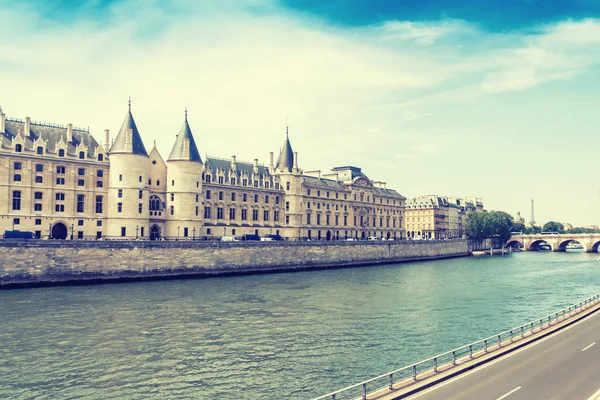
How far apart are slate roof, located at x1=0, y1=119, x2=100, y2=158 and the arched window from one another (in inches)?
442

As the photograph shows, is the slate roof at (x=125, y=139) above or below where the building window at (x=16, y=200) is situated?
above

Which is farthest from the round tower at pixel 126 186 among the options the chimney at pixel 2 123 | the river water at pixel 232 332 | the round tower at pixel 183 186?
the river water at pixel 232 332

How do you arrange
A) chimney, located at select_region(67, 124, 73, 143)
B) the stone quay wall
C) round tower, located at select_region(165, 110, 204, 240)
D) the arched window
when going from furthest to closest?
the arched window → round tower, located at select_region(165, 110, 204, 240) → chimney, located at select_region(67, 124, 73, 143) → the stone quay wall

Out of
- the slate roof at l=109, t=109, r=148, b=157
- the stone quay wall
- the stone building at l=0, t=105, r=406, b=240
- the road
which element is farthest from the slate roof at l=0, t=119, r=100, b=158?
the road

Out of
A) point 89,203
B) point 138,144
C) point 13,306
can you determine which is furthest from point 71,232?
point 13,306

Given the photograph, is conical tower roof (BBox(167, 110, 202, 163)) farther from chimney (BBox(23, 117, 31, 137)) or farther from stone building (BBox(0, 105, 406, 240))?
chimney (BBox(23, 117, 31, 137))

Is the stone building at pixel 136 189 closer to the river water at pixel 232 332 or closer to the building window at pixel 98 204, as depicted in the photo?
the building window at pixel 98 204

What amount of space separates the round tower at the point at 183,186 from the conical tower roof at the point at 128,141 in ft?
22.8

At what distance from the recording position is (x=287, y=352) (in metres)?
29.7

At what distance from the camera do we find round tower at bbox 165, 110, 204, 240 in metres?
80.1

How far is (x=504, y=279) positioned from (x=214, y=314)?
152 feet

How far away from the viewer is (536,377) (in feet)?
63.5

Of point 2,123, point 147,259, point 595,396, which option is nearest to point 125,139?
point 2,123

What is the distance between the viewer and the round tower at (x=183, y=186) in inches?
3152
